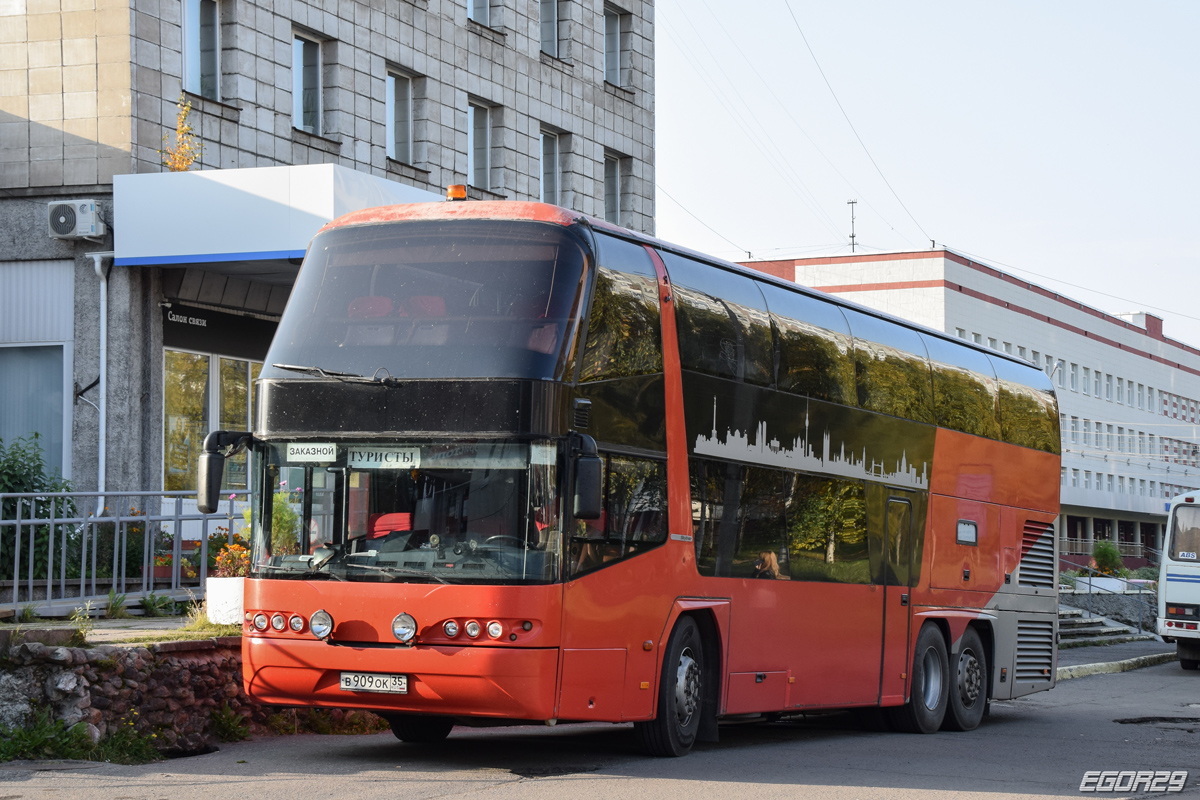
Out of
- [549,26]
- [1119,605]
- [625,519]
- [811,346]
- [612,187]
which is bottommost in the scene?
[1119,605]

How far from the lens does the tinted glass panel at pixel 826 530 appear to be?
43.7 feet

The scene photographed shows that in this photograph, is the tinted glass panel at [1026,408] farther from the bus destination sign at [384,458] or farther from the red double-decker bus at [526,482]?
the bus destination sign at [384,458]

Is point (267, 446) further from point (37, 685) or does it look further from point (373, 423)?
point (37, 685)

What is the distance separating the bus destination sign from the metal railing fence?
17.4 feet

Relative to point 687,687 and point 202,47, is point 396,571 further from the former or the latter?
point 202,47

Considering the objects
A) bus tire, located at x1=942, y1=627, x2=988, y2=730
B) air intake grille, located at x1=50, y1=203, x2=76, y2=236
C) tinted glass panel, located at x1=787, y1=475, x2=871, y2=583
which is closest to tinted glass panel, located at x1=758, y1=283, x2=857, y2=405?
tinted glass panel, located at x1=787, y1=475, x2=871, y2=583

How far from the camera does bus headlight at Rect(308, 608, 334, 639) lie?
10.4 metres

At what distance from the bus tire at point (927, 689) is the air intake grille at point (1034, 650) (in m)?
1.91

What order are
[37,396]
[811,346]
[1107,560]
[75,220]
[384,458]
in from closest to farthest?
[384,458] → [811,346] → [75,220] → [37,396] → [1107,560]

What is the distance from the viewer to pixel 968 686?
1670 centimetres

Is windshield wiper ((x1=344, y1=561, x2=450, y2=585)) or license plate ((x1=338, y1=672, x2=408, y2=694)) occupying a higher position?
windshield wiper ((x1=344, y1=561, x2=450, y2=585))

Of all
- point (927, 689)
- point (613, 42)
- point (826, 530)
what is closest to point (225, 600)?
point (826, 530)

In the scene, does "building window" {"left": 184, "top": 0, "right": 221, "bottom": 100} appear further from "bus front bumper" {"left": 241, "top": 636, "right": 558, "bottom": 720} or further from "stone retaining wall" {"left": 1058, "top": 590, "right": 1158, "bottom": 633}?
"stone retaining wall" {"left": 1058, "top": 590, "right": 1158, "bottom": 633}

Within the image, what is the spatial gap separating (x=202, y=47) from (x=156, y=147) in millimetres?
2190
